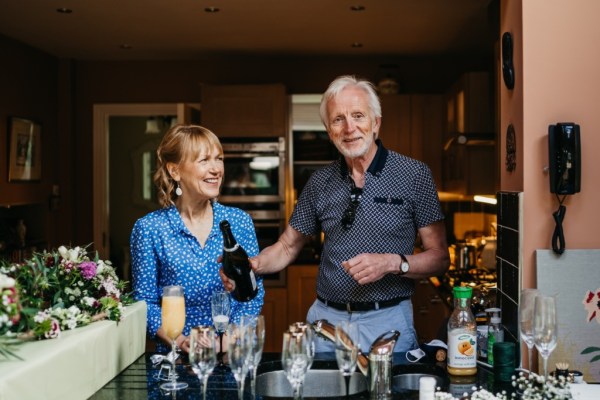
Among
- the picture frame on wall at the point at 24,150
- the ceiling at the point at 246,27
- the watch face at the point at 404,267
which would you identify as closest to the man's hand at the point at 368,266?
the watch face at the point at 404,267

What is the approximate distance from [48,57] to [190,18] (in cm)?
209

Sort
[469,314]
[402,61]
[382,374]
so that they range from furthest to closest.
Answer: [402,61] → [469,314] → [382,374]

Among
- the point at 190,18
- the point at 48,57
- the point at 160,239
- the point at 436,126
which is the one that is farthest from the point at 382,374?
the point at 48,57

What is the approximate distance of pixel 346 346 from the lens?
1.83m

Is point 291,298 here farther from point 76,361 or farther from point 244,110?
point 76,361

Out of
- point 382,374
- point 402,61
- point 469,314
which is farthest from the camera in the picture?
point 402,61

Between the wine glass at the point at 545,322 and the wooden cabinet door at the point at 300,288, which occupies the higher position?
the wine glass at the point at 545,322

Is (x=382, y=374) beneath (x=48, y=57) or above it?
beneath

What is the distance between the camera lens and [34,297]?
2.02 meters

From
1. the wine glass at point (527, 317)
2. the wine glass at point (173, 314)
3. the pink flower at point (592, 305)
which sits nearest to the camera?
the wine glass at point (527, 317)

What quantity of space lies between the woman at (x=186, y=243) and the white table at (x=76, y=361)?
0.24 m

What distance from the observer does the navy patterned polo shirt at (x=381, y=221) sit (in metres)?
2.70

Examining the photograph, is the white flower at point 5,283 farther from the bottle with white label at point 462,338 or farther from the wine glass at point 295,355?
the bottle with white label at point 462,338

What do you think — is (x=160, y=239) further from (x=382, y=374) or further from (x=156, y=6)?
(x=156, y=6)
